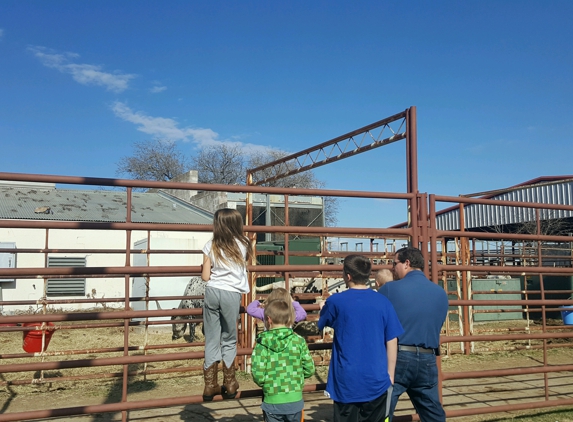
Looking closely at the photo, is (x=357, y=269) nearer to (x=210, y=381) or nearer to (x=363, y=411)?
(x=363, y=411)

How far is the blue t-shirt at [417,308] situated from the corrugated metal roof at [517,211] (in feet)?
52.1

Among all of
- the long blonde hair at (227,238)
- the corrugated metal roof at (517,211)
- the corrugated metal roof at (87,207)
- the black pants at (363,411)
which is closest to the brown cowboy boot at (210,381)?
the long blonde hair at (227,238)

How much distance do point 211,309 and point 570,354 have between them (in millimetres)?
8052

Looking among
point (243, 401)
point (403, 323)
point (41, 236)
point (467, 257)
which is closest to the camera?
point (403, 323)

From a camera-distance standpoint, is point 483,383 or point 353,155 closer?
point 483,383

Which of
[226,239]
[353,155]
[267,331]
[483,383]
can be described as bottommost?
[483,383]

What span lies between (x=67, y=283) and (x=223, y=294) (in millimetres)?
17641

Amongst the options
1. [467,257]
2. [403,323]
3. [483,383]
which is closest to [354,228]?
[403,323]

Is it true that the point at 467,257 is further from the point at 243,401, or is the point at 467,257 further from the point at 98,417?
the point at 98,417

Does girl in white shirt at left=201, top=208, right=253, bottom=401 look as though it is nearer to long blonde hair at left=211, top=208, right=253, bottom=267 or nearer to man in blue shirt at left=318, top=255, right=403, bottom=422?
long blonde hair at left=211, top=208, right=253, bottom=267

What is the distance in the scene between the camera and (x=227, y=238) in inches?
132

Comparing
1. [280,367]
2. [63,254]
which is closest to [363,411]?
[280,367]

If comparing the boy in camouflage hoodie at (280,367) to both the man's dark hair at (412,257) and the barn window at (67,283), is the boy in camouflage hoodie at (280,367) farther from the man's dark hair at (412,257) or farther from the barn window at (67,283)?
the barn window at (67,283)

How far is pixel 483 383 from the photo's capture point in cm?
692
